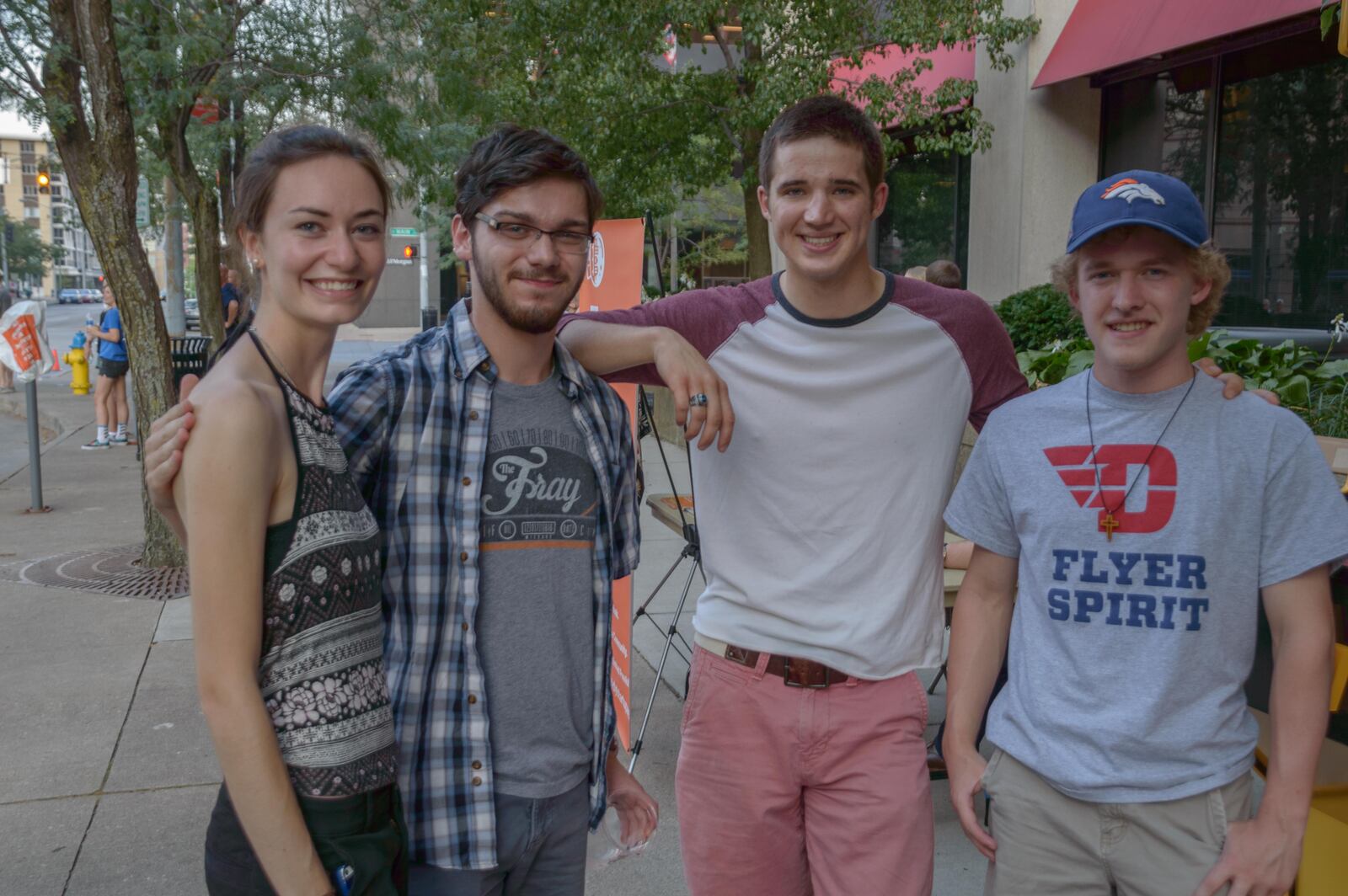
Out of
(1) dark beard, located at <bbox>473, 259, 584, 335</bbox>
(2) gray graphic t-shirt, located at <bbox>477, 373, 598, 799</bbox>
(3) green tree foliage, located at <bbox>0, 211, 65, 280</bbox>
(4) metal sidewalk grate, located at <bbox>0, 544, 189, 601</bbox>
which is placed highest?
(3) green tree foliage, located at <bbox>0, 211, 65, 280</bbox>

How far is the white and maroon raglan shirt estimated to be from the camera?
97.4 inches

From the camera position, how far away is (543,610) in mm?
2115

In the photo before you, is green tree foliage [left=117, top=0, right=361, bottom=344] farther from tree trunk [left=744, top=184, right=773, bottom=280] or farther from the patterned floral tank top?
the patterned floral tank top

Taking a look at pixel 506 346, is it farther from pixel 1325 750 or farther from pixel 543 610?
pixel 1325 750

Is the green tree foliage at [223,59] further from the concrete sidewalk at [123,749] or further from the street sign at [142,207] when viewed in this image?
the concrete sidewalk at [123,749]

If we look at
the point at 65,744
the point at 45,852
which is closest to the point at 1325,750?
the point at 45,852

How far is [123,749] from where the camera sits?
16.2 feet

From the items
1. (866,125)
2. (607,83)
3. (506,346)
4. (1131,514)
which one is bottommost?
(1131,514)

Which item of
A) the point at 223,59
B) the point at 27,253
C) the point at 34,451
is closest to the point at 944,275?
the point at 223,59

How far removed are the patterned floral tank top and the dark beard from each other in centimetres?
46

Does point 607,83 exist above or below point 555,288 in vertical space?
above

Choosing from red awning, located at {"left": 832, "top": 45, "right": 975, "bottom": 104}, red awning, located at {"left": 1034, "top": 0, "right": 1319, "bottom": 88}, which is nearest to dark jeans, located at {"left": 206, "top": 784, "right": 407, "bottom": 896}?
red awning, located at {"left": 1034, "top": 0, "right": 1319, "bottom": 88}

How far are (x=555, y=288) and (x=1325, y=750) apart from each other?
7.83 feet

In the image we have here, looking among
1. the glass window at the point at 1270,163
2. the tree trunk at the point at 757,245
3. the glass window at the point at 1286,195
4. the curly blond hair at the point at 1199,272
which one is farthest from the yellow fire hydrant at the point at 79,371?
the curly blond hair at the point at 1199,272
